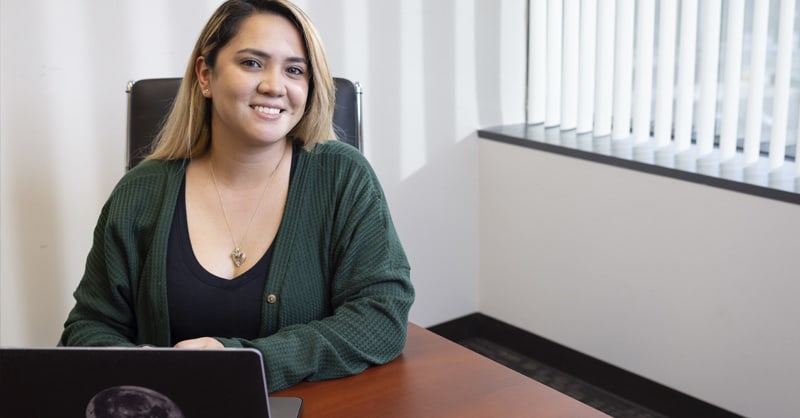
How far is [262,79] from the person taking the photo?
A: 164 cm

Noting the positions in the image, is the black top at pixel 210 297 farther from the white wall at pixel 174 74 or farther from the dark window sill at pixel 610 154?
the dark window sill at pixel 610 154

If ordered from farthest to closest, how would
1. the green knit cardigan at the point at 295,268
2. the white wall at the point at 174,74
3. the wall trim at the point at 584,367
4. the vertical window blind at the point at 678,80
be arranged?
the wall trim at the point at 584,367, the vertical window blind at the point at 678,80, the white wall at the point at 174,74, the green knit cardigan at the point at 295,268

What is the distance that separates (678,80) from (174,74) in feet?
4.64

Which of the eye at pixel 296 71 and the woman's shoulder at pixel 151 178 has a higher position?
the eye at pixel 296 71

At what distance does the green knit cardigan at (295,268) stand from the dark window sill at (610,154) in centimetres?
120

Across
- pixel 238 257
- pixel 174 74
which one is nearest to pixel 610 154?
pixel 174 74

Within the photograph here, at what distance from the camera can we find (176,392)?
1.12 metres

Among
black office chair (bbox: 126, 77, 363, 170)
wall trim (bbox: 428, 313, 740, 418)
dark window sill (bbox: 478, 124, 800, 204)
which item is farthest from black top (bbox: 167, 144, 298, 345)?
wall trim (bbox: 428, 313, 740, 418)

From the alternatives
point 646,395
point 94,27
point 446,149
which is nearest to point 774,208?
point 646,395

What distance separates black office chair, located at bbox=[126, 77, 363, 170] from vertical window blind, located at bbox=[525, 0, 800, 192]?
1.09 metres

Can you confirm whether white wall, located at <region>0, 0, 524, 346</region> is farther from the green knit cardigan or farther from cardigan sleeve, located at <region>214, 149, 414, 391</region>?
cardigan sleeve, located at <region>214, 149, 414, 391</region>

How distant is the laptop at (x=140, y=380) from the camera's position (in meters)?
1.11

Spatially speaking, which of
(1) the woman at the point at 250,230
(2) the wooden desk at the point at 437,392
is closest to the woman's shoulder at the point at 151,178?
(1) the woman at the point at 250,230

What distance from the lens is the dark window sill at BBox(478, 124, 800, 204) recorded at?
244 cm
